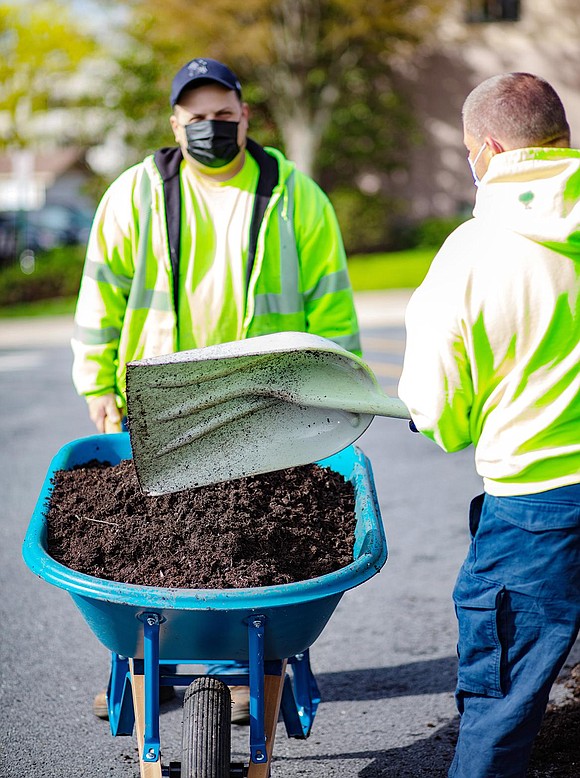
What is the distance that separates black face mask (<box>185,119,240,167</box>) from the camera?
359 centimetres

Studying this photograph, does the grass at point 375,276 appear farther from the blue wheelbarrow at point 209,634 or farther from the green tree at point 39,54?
the blue wheelbarrow at point 209,634

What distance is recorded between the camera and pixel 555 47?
25328 mm

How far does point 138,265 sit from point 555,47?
2444cm

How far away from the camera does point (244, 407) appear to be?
8.86ft

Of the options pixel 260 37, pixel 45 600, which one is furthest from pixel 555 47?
pixel 45 600

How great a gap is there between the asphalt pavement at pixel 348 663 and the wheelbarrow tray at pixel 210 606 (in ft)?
2.83

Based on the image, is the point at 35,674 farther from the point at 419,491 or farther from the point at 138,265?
the point at 419,491

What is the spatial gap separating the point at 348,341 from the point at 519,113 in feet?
4.90

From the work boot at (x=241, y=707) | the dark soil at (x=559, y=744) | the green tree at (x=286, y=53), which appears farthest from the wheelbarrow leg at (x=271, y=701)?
the green tree at (x=286, y=53)

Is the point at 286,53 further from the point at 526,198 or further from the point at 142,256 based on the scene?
the point at 526,198

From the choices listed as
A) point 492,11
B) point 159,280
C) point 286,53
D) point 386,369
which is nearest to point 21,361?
point 386,369

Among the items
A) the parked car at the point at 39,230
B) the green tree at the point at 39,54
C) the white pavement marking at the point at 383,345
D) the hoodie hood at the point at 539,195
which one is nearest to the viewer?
the hoodie hood at the point at 539,195

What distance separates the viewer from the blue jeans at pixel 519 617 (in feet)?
7.54

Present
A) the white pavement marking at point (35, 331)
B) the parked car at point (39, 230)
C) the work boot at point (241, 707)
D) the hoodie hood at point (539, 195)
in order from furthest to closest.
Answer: the parked car at point (39, 230), the white pavement marking at point (35, 331), the work boot at point (241, 707), the hoodie hood at point (539, 195)
